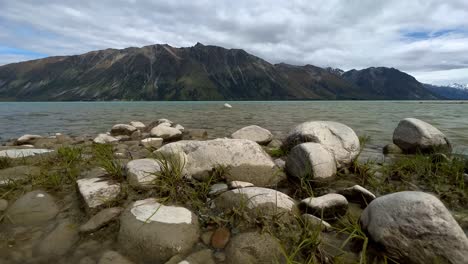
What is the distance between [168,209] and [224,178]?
4.49ft

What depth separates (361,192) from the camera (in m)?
3.92

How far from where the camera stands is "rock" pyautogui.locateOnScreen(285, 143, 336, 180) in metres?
4.59

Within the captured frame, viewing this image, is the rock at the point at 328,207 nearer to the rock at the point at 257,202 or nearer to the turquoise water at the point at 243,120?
the rock at the point at 257,202

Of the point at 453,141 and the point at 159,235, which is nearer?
the point at 159,235

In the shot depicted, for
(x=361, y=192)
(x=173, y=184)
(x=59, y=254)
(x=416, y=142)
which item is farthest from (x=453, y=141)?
(x=59, y=254)

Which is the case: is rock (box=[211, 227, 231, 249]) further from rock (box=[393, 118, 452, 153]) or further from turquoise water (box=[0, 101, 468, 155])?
turquoise water (box=[0, 101, 468, 155])

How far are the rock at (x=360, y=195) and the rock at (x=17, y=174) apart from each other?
5.76 meters

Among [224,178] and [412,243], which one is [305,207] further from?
[224,178]

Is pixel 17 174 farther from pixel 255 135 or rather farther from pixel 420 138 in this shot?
pixel 420 138

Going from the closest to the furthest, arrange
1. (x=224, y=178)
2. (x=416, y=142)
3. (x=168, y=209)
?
(x=168, y=209) → (x=224, y=178) → (x=416, y=142)

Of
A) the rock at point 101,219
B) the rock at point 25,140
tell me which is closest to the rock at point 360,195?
the rock at point 101,219

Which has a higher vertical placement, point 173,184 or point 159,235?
point 173,184

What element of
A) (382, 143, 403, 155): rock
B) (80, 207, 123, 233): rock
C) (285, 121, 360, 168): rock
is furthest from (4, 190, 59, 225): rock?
(382, 143, 403, 155): rock

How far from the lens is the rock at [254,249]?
268cm
